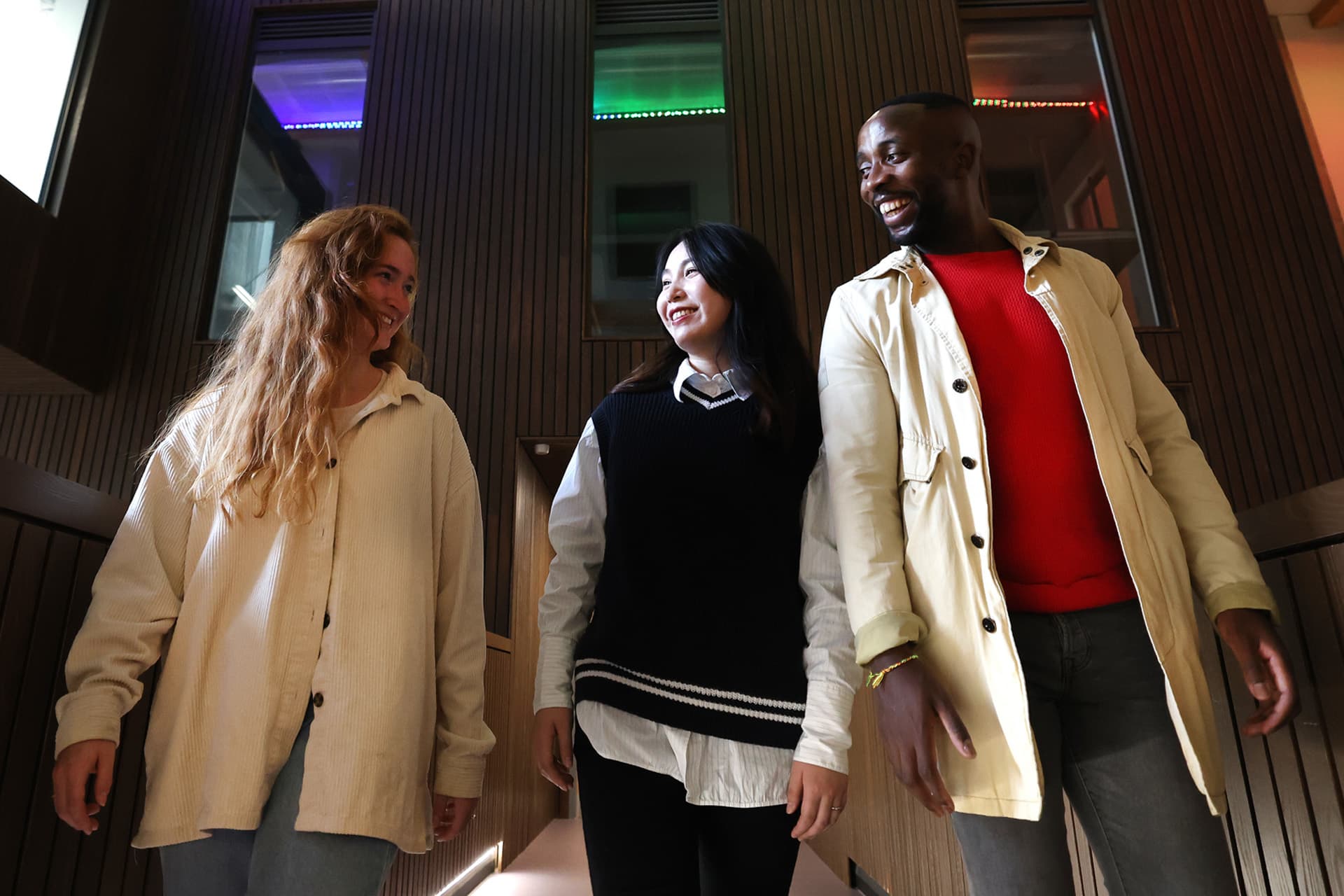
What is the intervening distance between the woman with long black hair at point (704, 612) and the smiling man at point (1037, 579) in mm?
134

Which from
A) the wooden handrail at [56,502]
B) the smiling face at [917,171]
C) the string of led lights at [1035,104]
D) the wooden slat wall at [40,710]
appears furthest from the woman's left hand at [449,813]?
the string of led lights at [1035,104]

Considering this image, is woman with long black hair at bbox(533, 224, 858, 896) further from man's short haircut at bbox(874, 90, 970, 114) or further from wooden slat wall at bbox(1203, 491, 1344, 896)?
wooden slat wall at bbox(1203, 491, 1344, 896)

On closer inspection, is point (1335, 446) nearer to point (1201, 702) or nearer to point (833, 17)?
point (833, 17)

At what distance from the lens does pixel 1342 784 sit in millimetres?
1161

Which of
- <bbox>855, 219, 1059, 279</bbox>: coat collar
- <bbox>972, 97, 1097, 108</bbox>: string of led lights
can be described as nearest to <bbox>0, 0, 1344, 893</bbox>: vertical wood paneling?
<bbox>972, 97, 1097, 108</bbox>: string of led lights

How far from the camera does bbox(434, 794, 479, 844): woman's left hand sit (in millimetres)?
1243

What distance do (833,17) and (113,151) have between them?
15.8ft

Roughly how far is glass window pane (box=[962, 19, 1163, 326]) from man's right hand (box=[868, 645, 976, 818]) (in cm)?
458

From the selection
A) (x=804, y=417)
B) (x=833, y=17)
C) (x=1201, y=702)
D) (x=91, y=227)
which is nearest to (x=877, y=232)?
(x=833, y=17)

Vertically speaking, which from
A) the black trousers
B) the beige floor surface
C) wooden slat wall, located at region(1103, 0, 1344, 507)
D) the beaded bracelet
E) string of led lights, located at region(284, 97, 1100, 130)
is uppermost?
string of led lights, located at region(284, 97, 1100, 130)

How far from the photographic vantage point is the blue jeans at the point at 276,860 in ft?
3.37

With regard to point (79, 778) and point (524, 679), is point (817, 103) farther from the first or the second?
point (79, 778)

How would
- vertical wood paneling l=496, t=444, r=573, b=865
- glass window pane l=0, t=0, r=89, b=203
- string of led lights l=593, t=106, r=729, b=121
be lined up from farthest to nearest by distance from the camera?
string of led lights l=593, t=106, r=729, b=121, glass window pane l=0, t=0, r=89, b=203, vertical wood paneling l=496, t=444, r=573, b=865

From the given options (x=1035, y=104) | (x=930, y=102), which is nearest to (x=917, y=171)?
(x=930, y=102)
